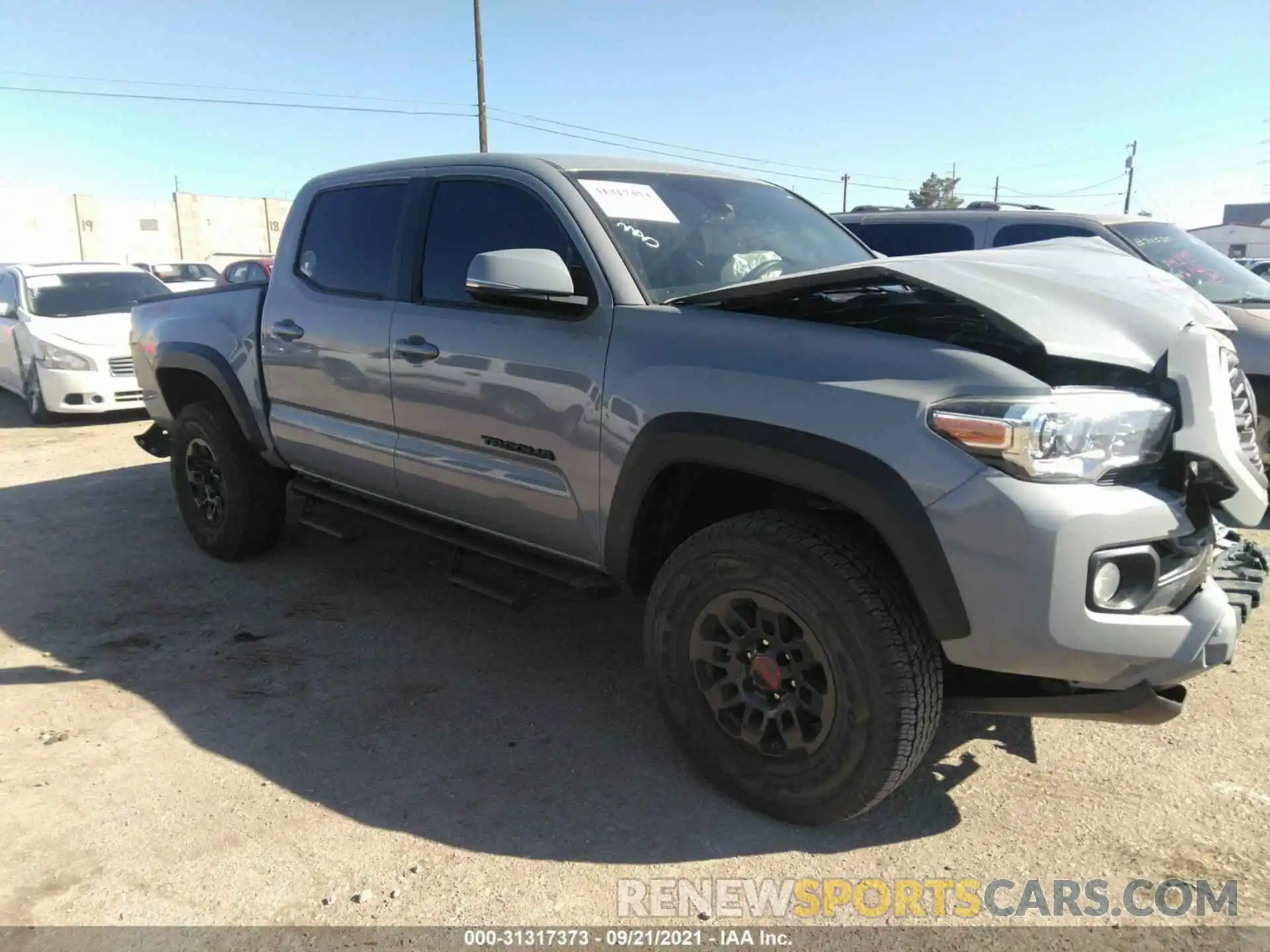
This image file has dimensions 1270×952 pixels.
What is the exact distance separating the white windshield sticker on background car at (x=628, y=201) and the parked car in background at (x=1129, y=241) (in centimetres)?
333

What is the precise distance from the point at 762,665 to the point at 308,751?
165 cm

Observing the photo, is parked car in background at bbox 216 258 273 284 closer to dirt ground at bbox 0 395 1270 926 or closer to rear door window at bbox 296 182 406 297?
rear door window at bbox 296 182 406 297

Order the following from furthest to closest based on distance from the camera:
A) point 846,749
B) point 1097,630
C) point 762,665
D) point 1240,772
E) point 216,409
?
point 216,409
point 1240,772
point 762,665
point 846,749
point 1097,630

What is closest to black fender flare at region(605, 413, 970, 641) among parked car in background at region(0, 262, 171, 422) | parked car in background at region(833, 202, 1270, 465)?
parked car in background at region(833, 202, 1270, 465)

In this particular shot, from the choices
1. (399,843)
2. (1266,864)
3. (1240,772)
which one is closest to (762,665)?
(399,843)

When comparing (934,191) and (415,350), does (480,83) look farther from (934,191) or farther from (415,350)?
(934,191)

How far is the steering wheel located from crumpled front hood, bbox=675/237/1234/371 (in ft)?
1.98

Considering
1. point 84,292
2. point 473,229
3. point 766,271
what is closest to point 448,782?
point 473,229

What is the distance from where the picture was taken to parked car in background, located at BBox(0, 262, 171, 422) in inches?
359

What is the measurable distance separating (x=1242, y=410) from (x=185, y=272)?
23.6 metres

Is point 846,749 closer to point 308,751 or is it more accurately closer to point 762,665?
point 762,665

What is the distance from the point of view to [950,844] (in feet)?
8.48

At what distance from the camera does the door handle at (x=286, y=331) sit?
420cm

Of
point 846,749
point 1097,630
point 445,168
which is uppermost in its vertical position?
point 445,168
